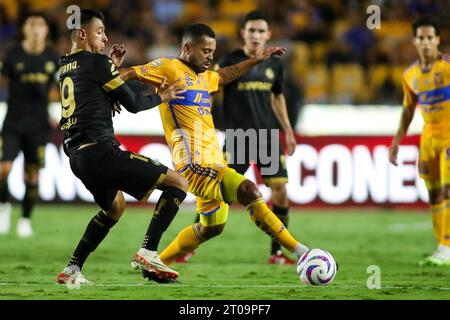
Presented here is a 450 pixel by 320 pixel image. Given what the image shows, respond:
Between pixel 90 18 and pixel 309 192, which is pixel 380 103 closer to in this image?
pixel 309 192

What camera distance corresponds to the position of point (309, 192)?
49.9ft

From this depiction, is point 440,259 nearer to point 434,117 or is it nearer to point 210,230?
point 434,117

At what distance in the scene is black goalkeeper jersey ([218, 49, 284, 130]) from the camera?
32.5 ft

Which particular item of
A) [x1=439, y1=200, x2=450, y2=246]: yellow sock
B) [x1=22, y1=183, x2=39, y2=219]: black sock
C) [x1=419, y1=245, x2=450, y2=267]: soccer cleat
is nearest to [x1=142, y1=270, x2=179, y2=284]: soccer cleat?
[x1=419, y1=245, x2=450, y2=267]: soccer cleat

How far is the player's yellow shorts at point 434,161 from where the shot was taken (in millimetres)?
9625

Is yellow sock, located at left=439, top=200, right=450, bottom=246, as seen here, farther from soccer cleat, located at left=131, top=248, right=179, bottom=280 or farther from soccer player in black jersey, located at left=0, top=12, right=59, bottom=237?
soccer player in black jersey, located at left=0, top=12, right=59, bottom=237

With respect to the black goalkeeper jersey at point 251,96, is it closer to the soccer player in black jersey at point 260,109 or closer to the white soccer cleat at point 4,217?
the soccer player in black jersey at point 260,109

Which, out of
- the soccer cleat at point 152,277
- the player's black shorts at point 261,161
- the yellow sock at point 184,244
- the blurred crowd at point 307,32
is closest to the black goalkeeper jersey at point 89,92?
the soccer cleat at point 152,277

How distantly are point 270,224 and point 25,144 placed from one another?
5.71 m

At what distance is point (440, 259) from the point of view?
9.54 meters

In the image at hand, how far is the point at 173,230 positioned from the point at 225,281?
4654 mm

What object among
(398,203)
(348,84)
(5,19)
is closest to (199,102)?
(398,203)

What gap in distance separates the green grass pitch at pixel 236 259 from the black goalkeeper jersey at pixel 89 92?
4.08 feet

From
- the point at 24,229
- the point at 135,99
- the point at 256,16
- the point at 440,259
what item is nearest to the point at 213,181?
the point at 135,99
